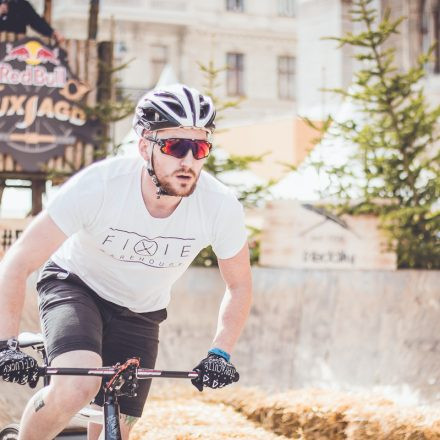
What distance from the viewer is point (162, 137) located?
404 centimetres

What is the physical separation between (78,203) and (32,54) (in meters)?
7.13

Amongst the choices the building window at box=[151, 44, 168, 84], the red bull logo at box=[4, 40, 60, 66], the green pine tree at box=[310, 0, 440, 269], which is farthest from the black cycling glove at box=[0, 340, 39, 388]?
the building window at box=[151, 44, 168, 84]

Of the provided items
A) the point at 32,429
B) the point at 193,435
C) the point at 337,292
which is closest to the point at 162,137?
the point at 32,429

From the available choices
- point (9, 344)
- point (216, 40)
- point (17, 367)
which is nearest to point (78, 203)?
point (9, 344)

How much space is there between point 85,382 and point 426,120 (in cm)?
633

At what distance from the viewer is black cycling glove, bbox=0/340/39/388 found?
3510 mm

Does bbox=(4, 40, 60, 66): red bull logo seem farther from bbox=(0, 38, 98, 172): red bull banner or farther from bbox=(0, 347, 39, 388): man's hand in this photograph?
bbox=(0, 347, 39, 388): man's hand

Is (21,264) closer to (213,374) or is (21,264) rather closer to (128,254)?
(128,254)

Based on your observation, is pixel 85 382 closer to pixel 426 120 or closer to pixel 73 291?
pixel 73 291

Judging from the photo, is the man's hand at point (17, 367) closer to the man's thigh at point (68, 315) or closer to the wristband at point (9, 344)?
the wristband at point (9, 344)

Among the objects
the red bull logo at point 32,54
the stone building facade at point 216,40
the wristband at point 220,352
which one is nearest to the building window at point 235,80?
the stone building facade at point 216,40

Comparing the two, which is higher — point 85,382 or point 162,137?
point 162,137

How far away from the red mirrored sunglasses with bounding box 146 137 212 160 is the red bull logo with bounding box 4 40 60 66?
7.07 metres

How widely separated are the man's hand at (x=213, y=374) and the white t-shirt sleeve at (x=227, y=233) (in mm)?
543
